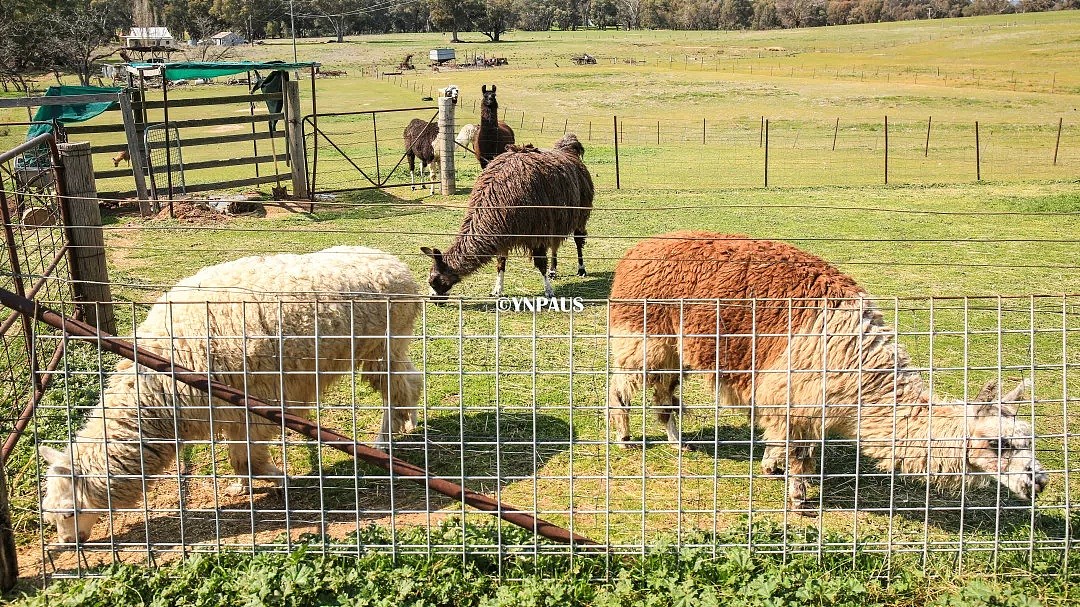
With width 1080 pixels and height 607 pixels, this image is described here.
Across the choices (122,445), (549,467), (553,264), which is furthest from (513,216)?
(122,445)

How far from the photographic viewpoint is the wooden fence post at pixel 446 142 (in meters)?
19.3

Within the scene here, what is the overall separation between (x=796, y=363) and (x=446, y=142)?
1442 cm

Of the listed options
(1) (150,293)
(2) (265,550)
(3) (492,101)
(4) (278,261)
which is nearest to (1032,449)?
(2) (265,550)

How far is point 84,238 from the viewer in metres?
7.58

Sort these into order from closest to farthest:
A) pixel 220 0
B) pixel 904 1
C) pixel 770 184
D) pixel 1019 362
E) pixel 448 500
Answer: pixel 448 500
pixel 1019 362
pixel 770 184
pixel 220 0
pixel 904 1

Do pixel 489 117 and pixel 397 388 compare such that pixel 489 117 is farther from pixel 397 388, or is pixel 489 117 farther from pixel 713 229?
pixel 397 388

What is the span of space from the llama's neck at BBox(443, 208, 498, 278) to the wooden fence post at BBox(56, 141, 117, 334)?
394cm

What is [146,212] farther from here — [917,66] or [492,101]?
[917,66]

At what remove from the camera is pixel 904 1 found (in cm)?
13338

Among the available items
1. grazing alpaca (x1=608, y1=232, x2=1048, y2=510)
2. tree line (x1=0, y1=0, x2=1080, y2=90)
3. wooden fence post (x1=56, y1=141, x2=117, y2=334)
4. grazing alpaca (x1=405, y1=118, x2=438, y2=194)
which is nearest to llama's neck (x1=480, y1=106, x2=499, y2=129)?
grazing alpaca (x1=405, y1=118, x2=438, y2=194)

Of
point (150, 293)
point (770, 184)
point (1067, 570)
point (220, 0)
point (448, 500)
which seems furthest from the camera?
point (220, 0)

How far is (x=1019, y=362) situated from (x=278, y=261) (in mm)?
7080

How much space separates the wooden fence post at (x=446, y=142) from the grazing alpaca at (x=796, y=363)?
42.2 ft

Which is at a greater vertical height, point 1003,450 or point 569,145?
point 569,145
